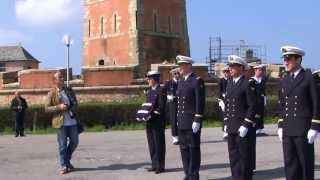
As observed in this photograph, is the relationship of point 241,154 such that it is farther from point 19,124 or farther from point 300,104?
point 19,124

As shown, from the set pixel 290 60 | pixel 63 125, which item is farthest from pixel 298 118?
pixel 63 125

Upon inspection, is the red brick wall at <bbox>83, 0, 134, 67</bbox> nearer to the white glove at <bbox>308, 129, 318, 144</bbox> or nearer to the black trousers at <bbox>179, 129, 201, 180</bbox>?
the black trousers at <bbox>179, 129, 201, 180</bbox>

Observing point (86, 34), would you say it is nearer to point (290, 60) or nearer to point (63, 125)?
point (63, 125)

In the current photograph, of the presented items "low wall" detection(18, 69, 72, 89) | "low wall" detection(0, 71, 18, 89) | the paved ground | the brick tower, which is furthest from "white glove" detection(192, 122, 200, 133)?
the brick tower

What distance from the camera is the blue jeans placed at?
1148 cm

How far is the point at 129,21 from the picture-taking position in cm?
4066

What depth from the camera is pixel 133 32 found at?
40.3 metres

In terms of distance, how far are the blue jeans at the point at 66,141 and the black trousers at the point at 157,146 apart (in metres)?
1.38

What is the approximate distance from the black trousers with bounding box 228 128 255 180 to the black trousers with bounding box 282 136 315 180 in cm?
95

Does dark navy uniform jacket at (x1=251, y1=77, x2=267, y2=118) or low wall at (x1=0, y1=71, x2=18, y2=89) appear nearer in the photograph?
dark navy uniform jacket at (x1=251, y1=77, x2=267, y2=118)

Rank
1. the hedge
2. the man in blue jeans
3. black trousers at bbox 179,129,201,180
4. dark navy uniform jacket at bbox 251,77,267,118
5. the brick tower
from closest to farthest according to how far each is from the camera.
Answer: black trousers at bbox 179,129,201,180
dark navy uniform jacket at bbox 251,77,267,118
the man in blue jeans
the hedge
the brick tower

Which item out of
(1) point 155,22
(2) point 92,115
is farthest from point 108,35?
(2) point 92,115

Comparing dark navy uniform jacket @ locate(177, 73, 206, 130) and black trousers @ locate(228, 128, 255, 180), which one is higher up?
dark navy uniform jacket @ locate(177, 73, 206, 130)

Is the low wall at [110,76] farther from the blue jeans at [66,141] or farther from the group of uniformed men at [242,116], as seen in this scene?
the blue jeans at [66,141]
